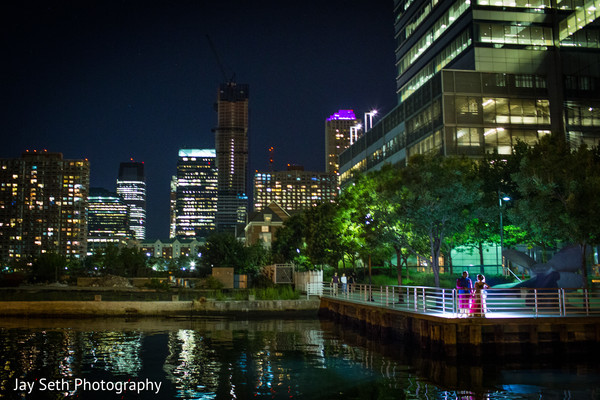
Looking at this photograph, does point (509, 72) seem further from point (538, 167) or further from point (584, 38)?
point (538, 167)

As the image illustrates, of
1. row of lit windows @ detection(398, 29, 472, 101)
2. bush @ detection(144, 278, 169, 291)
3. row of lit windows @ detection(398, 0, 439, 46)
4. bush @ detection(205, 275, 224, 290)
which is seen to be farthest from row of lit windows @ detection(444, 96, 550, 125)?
bush @ detection(144, 278, 169, 291)

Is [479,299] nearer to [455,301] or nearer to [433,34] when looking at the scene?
[455,301]

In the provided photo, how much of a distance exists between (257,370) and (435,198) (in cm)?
1780

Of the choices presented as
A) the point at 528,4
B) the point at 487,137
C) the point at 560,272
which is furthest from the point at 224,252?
the point at 528,4

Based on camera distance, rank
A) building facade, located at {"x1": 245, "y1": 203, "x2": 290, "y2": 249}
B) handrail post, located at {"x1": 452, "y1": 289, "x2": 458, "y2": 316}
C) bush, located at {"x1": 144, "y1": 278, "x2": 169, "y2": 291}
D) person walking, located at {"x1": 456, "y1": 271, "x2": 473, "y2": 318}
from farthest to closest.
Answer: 1. building facade, located at {"x1": 245, "y1": 203, "x2": 290, "y2": 249}
2. bush, located at {"x1": 144, "y1": 278, "x2": 169, "y2": 291}
3. handrail post, located at {"x1": 452, "y1": 289, "x2": 458, "y2": 316}
4. person walking, located at {"x1": 456, "y1": 271, "x2": 473, "y2": 318}

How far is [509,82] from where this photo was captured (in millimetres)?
59344

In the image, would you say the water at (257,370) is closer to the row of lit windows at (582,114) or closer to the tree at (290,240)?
the tree at (290,240)

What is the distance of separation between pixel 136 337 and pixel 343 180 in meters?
73.2

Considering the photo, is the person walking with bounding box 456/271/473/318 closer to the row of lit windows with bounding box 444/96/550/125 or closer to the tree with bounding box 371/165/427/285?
the tree with bounding box 371/165/427/285

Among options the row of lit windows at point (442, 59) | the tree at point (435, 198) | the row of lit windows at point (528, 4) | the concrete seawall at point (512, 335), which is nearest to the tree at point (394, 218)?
the tree at point (435, 198)

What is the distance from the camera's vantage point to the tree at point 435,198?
3262 centimetres

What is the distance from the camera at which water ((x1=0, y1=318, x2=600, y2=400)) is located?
16828mm

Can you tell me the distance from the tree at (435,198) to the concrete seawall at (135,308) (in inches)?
578

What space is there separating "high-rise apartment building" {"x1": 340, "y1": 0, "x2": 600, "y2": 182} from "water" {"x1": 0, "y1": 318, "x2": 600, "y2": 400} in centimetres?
3607
